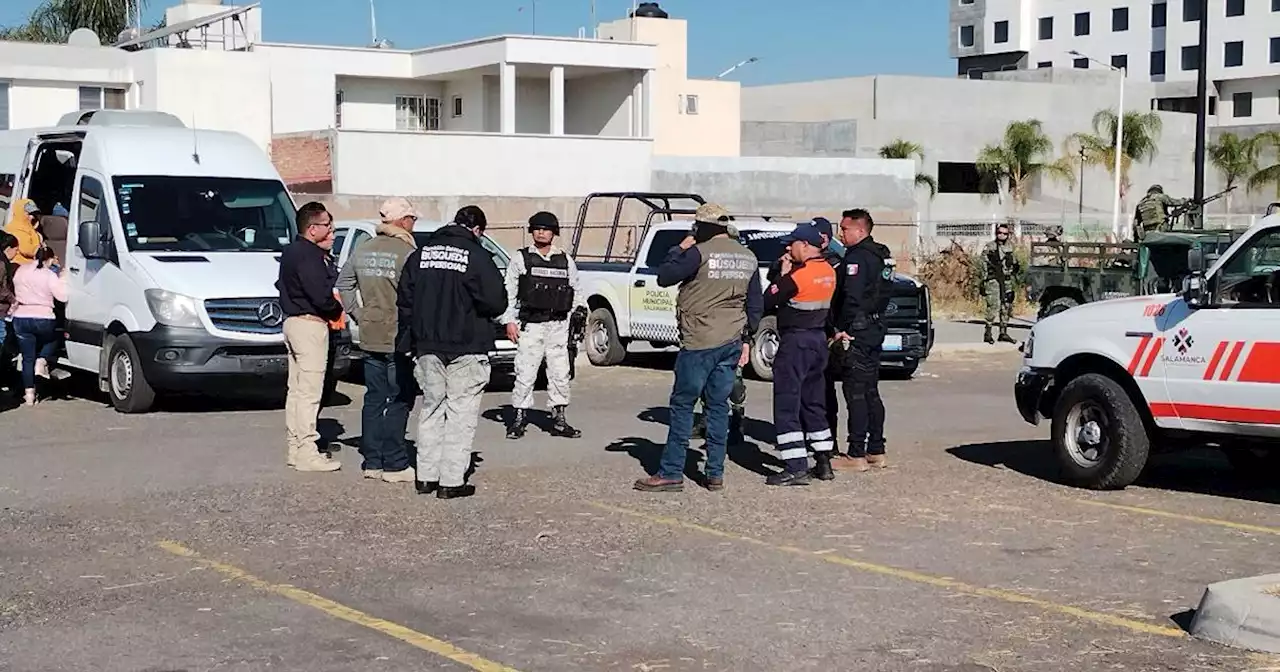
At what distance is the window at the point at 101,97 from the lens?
35.9 meters

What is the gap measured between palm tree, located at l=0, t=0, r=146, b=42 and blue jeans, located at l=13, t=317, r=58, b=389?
37486mm

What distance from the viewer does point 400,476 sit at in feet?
35.9

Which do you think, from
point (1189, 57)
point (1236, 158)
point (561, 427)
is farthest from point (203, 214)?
point (1189, 57)

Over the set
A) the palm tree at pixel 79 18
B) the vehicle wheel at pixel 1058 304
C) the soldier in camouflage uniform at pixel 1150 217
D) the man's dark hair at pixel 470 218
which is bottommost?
the vehicle wheel at pixel 1058 304

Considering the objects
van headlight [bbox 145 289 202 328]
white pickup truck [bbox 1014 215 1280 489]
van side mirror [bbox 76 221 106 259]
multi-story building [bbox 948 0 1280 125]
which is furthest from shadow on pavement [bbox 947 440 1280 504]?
multi-story building [bbox 948 0 1280 125]

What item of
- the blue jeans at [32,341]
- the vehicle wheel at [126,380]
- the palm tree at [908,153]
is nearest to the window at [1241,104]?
the palm tree at [908,153]

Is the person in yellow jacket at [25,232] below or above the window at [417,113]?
below

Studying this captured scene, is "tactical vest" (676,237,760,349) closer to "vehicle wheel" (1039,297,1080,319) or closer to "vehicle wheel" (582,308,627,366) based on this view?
"vehicle wheel" (582,308,627,366)

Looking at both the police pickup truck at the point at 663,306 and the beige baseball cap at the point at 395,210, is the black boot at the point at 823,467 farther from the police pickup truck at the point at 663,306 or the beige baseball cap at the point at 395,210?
the police pickup truck at the point at 663,306

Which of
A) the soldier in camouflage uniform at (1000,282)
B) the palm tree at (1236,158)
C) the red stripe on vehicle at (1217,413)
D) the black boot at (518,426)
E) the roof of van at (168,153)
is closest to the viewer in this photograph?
the red stripe on vehicle at (1217,413)

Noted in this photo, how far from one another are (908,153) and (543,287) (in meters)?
43.5

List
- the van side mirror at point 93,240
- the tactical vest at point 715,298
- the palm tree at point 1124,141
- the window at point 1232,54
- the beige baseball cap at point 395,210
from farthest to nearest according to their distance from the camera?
the window at point 1232,54 < the palm tree at point 1124,141 < the van side mirror at point 93,240 < the beige baseball cap at point 395,210 < the tactical vest at point 715,298

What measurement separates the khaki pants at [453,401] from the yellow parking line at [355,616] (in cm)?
200

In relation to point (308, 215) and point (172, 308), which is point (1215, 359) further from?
point (172, 308)
